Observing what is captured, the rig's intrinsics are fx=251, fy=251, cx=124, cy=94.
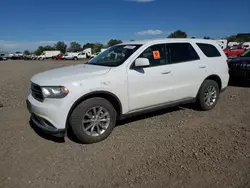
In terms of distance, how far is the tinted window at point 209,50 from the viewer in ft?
19.3

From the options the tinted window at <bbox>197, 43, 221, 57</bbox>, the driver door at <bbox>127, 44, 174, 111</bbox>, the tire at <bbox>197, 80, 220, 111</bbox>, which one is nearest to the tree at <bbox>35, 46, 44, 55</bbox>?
the tinted window at <bbox>197, 43, 221, 57</bbox>

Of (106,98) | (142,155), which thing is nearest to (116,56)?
(106,98)

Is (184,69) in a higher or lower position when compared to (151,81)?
higher

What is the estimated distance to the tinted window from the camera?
588 cm

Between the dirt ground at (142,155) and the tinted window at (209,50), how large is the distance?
1.45m

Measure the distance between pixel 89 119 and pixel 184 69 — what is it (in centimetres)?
234

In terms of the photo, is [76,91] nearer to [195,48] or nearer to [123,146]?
[123,146]

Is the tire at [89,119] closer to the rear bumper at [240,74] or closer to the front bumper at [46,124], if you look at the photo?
the front bumper at [46,124]

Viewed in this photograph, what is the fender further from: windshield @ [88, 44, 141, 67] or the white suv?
windshield @ [88, 44, 141, 67]

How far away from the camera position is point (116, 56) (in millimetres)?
5109

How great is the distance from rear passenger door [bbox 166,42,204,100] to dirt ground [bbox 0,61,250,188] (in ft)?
2.05

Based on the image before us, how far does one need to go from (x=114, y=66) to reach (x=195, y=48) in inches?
85.8

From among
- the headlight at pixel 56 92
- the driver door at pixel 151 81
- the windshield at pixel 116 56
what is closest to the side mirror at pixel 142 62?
the driver door at pixel 151 81

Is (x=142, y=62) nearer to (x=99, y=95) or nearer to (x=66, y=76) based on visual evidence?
(x=99, y=95)
